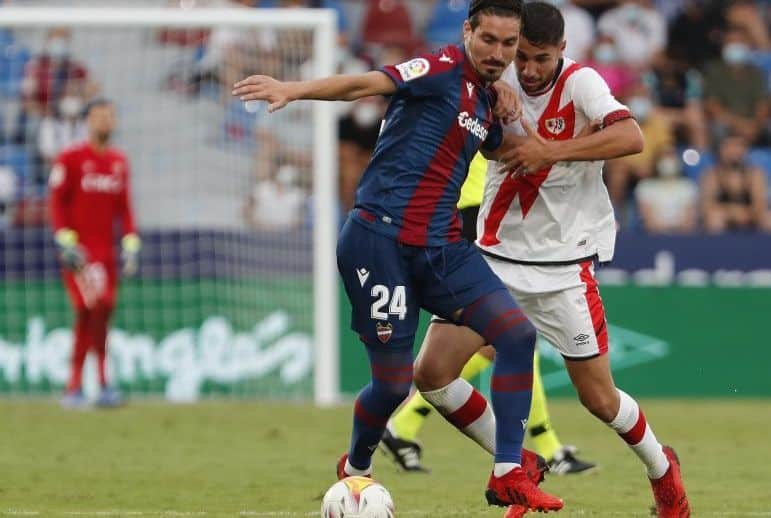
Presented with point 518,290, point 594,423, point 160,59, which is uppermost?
point 160,59

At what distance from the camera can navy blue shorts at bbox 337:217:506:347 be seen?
6.43 meters

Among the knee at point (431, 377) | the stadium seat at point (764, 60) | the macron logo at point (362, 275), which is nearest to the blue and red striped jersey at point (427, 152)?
the macron logo at point (362, 275)

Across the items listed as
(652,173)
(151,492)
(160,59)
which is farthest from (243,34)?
(151,492)

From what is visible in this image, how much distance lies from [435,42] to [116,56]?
4684 millimetres

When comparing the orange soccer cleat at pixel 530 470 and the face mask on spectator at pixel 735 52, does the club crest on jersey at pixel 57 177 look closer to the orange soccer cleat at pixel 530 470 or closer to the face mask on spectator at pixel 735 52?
the orange soccer cleat at pixel 530 470

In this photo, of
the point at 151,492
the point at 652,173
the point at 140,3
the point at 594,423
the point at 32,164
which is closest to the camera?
the point at 151,492

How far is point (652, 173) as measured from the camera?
16.4m

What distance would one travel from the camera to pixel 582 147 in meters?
6.58

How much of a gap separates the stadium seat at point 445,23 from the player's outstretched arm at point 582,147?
12.0m

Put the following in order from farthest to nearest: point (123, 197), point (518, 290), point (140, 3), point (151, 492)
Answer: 1. point (140, 3)
2. point (123, 197)
3. point (151, 492)
4. point (518, 290)

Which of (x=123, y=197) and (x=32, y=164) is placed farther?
(x=32, y=164)

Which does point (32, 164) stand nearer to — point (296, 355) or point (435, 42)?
point (296, 355)

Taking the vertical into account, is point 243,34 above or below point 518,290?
above

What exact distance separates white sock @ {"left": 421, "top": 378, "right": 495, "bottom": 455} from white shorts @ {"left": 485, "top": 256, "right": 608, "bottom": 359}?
17.5 inches
